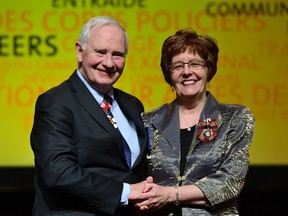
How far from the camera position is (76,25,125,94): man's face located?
2.90 meters

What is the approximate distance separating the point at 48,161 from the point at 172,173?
59 cm

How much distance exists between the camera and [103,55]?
291cm

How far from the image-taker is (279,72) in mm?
5371

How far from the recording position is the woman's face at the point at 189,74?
3.22 metres

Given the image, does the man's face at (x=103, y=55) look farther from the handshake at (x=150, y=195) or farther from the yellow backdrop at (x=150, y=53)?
the yellow backdrop at (x=150, y=53)

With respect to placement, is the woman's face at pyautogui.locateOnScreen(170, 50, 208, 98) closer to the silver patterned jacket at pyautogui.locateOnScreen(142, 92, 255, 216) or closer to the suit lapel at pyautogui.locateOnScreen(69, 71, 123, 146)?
the silver patterned jacket at pyautogui.locateOnScreen(142, 92, 255, 216)

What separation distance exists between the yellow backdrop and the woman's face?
204 cm

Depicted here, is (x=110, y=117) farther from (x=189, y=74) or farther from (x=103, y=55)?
(x=189, y=74)

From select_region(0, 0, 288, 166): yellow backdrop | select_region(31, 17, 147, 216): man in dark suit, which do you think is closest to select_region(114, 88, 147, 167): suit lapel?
select_region(31, 17, 147, 216): man in dark suit

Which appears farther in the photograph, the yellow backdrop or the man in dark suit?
the yellow backdrop

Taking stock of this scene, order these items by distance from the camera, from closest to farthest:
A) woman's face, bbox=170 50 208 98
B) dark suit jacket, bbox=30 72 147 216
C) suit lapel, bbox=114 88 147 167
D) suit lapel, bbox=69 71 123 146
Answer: dark suit jacket, bbox=30 72 147 216 < suit lapel, bbox=69 71 123 146 < suit lapel, bbox=114 88 147 167 < woman's face, bbox=170 50 208 98

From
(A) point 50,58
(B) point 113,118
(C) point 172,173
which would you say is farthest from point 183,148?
(A) point 50,58

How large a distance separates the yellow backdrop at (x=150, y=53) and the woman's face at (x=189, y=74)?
2036 millimetres

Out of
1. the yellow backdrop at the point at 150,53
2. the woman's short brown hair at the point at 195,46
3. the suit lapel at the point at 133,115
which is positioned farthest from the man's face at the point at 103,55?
the yellow backdrop at the point at 150,53
